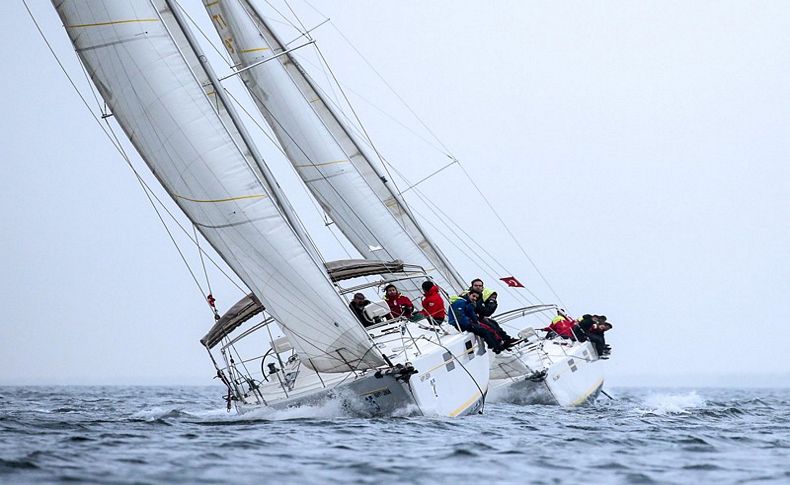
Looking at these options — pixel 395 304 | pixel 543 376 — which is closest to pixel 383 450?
pixel 395 304

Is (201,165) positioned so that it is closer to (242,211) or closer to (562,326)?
(242,211)

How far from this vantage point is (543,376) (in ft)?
68.4

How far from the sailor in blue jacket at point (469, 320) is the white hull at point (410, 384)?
0.25 meters

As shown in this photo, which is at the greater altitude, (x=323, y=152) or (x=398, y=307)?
(x=323, y=152)

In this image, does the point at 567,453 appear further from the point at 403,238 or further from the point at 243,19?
the point at 243,19

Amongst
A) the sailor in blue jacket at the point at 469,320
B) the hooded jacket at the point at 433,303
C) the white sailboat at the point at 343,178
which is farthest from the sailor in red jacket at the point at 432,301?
the white sailboat at the point at 343,178

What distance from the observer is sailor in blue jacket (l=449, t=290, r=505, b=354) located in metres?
17.1

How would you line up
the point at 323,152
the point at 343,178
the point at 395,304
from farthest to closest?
the point at 343,178 → the point at 323,152 → the point at 395,304

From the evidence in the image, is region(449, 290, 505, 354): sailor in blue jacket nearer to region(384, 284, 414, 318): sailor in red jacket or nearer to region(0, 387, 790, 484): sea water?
region(384, 284, 414, 318): sailor in red jacket

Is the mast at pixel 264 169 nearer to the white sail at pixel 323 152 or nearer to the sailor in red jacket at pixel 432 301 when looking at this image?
the sailor in red jacket at pixel 432 301

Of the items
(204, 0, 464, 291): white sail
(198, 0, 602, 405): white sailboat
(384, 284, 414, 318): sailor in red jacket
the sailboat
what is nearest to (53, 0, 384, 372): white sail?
the sailboat

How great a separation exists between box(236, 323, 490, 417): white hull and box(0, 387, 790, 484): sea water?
202 millimetres

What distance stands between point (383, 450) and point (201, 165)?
202 inches

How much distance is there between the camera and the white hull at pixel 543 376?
21.0 m
